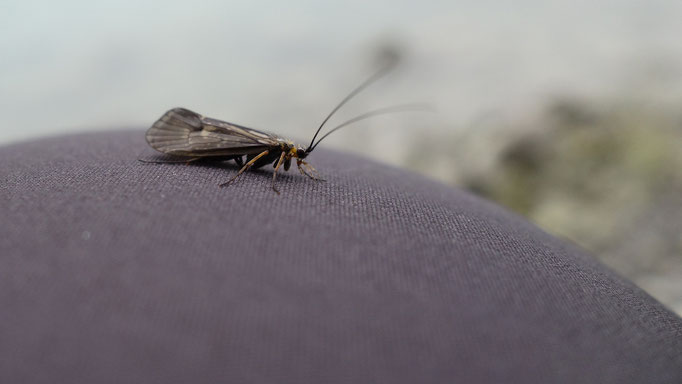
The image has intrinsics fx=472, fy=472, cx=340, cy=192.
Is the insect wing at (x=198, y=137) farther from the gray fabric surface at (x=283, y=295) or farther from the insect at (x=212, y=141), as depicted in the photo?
the gray fabric surface at (x=283, y=295)

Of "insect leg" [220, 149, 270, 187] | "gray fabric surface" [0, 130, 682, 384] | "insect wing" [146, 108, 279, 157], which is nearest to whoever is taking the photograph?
"gray fabric surface" [0, 130, 682, 384]

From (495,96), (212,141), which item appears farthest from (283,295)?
(495,96)

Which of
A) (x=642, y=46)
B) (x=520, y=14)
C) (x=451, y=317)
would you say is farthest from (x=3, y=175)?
(x=520, y=14)

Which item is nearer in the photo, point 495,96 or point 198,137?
point 198,137

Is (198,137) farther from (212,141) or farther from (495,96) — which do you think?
(495,96)

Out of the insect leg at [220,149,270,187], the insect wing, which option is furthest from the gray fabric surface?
the insect wing

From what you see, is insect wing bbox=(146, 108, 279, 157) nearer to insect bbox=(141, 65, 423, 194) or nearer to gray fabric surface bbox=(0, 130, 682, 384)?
insect bbox=(141, 65, 423, 194)
